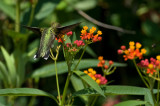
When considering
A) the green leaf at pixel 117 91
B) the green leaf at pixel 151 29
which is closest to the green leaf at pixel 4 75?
the green leaf at pixel 117 91

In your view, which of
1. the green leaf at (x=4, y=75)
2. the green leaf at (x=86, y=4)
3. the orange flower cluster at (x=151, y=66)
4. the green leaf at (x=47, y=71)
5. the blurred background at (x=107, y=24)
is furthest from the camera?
the green leaf at (x=86, y=4)

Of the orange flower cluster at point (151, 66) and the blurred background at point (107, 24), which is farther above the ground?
the orange flower cluster at point (151, 66)

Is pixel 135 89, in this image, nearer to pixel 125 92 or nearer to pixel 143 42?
pixel 125 92

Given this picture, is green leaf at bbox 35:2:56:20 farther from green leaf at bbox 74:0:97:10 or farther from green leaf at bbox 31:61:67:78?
green leaf at bbox 74:0:97:10

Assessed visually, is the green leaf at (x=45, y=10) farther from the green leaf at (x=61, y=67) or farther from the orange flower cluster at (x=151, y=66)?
the orange flower cluster at (x=151, y=66)

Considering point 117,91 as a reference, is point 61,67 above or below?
below

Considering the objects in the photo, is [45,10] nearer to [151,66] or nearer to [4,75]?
[4,75]

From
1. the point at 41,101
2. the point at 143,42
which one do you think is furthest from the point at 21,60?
the point at 143,42

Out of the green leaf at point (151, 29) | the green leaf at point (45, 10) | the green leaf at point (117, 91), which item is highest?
the green leaf at point (45, 10)

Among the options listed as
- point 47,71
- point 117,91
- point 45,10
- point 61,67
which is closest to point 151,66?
point 117,91
